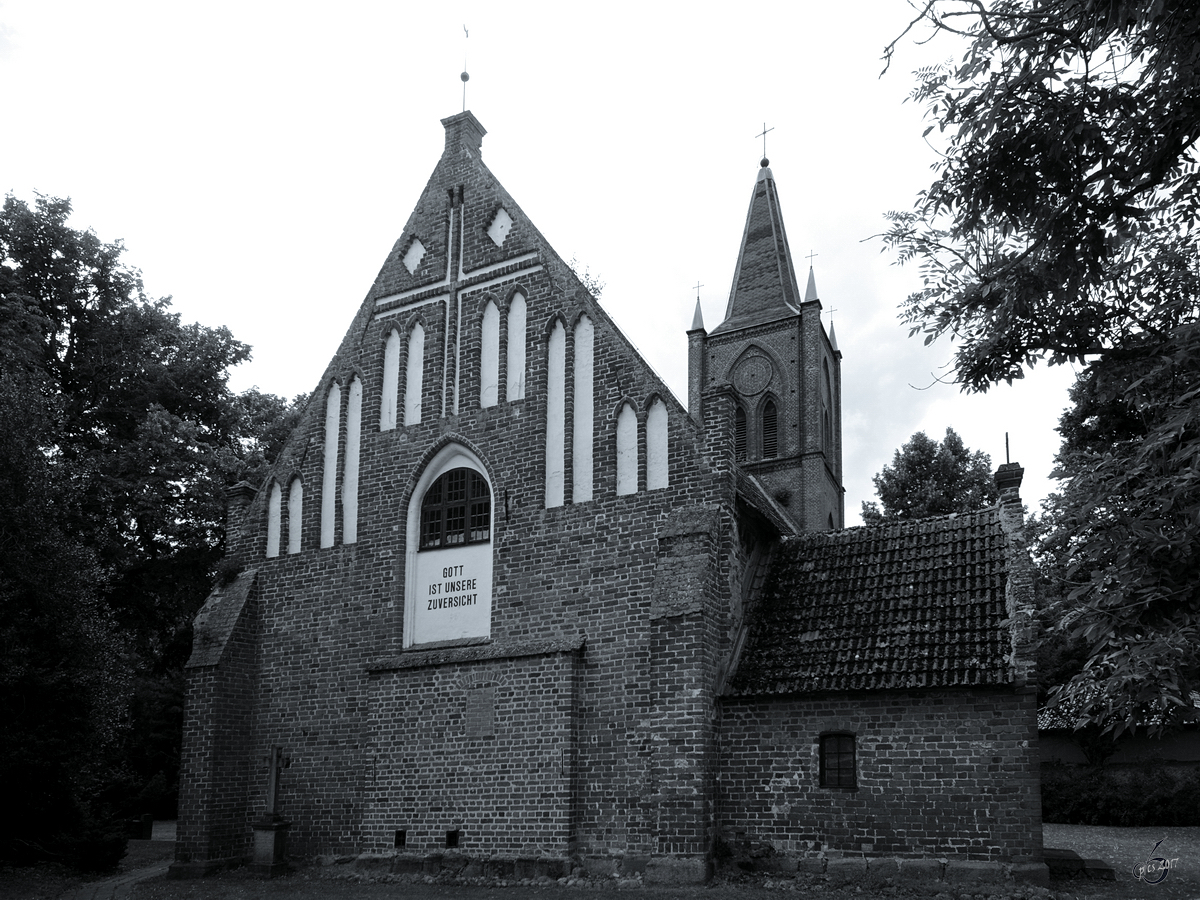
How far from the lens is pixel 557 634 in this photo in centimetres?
1505

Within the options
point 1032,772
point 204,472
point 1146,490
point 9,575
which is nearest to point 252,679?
point 9,575

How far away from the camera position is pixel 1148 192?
27.4 ft

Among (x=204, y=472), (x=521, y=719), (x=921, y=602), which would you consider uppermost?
(x=204, y=472)

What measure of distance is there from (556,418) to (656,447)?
1.87 metres

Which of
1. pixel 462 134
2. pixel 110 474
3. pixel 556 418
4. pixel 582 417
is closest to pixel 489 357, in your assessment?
pixel 556 418

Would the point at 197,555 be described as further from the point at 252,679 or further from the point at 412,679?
the point at 412,679

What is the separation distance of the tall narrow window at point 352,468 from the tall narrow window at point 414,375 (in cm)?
101

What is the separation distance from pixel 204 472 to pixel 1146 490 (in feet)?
68.1

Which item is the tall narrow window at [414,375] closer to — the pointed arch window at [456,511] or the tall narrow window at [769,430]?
the pointed arch window at [456,511]

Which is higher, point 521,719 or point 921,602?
point 921,602

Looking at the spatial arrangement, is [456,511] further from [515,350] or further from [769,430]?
[769,430]

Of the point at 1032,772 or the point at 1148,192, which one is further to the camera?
the point at 1032,772

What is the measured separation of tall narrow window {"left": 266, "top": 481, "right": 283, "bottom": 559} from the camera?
1814cm

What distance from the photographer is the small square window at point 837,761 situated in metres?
13.3
